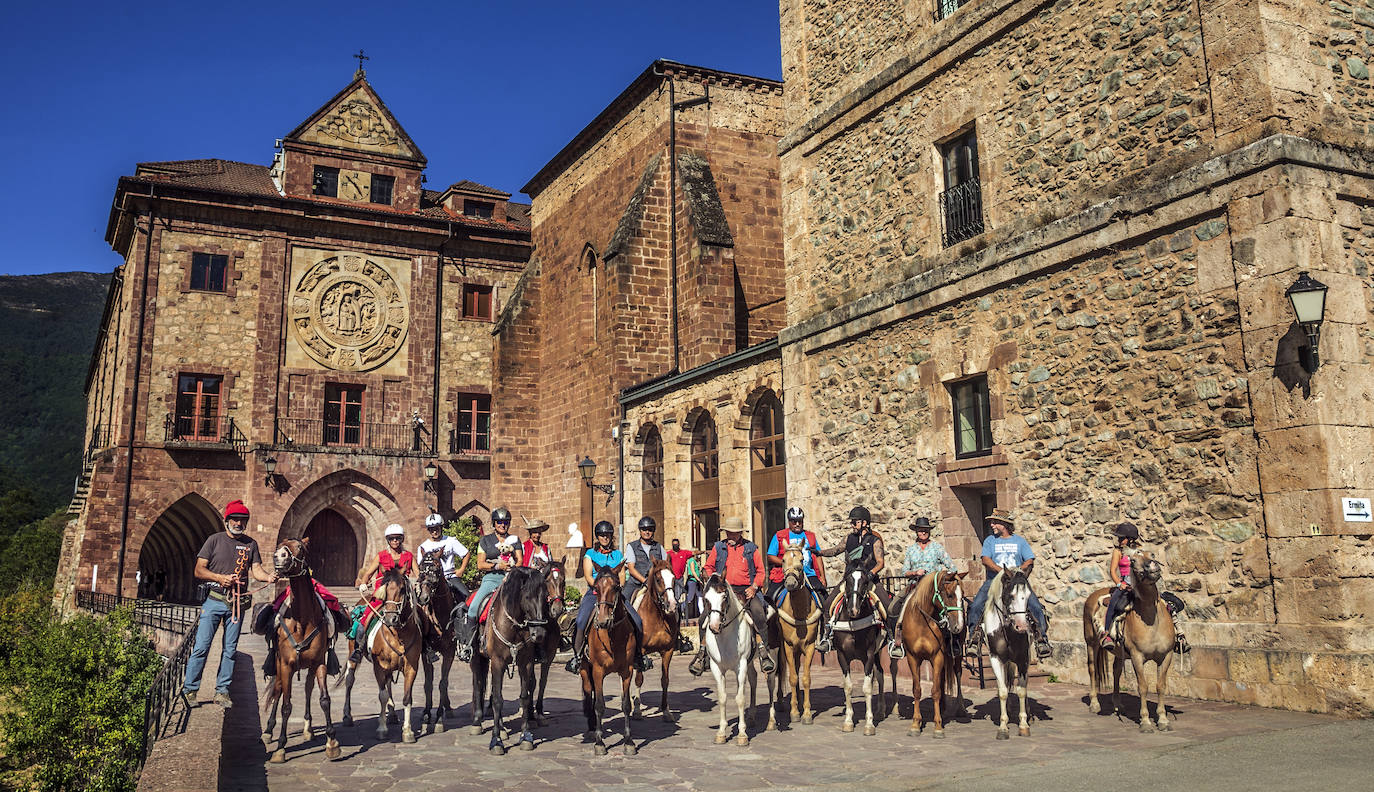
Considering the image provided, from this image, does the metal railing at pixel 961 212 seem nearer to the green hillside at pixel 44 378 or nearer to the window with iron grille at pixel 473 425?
the window with iron grille at pixel 473 425

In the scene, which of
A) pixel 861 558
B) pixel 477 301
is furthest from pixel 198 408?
pixel 861 558

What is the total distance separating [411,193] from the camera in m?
33.8

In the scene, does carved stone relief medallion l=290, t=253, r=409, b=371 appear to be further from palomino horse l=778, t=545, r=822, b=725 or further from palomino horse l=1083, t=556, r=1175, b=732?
palomino horse l=1083, t=556, r=1175, b=732

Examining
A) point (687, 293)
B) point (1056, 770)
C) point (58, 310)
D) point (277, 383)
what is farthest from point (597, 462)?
point (58, 310)

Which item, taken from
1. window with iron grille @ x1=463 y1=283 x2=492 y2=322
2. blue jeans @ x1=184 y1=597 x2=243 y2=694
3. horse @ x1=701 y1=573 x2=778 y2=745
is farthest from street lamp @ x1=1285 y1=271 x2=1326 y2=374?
window with iron grille @ x1=463 y1=283 x2=492 y2=322

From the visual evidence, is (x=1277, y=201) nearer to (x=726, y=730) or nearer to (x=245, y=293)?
(x=726, y=730)

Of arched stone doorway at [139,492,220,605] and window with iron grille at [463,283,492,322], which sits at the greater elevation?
window with iron grille at [463,283,492,322]

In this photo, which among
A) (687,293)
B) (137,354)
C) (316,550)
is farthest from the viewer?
(316,550)

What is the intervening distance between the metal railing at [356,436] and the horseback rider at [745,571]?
922 inches

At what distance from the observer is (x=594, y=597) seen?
8.70 meters

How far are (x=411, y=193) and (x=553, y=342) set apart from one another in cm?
847

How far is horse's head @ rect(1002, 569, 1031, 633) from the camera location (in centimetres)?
841

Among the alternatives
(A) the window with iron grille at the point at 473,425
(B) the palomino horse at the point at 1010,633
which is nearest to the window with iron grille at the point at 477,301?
(A) the window with iron grille at the point at 473,425

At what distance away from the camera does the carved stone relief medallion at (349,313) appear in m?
31.4
